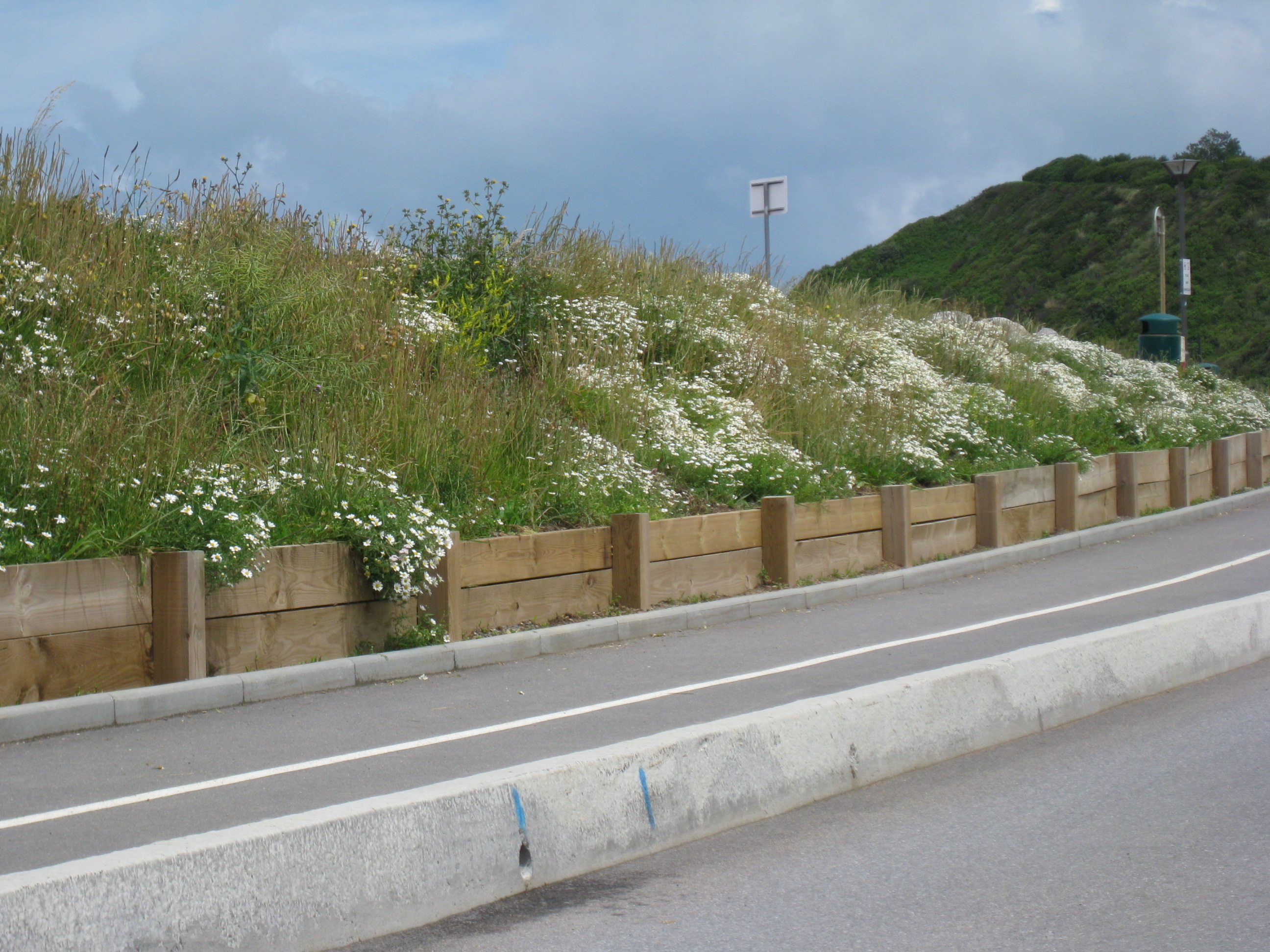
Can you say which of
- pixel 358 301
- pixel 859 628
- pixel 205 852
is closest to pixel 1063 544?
pixel 859 628

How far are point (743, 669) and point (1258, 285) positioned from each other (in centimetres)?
5750

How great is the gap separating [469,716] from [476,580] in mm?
2199

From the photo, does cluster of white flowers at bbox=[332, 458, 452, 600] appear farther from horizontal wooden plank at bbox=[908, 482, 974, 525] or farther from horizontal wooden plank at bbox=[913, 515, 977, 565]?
horizontal wooden plank at bbox=[913, 515, 977, 565]

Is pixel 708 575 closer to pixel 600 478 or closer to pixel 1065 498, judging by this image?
pixel 600 478

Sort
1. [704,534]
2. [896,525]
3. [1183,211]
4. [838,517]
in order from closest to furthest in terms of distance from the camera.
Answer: [704,534]
[838,517]
[896,525]
[1183,211]

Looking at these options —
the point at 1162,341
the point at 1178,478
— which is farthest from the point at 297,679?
the point at 1162,341

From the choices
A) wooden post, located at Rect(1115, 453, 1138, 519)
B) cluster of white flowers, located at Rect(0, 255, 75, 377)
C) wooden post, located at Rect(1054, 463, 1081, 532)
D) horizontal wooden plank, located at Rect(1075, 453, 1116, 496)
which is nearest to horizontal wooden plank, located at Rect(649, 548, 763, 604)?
cluster of white flowers, located at Rect(0, 255, 75, 377)

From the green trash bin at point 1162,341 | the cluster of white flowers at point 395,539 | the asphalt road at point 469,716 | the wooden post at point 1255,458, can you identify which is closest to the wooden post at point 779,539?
the asphalt road at point 469,716

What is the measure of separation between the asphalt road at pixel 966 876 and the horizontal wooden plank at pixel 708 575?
192 inches

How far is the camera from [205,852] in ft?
12.4

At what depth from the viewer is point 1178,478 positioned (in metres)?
19.6

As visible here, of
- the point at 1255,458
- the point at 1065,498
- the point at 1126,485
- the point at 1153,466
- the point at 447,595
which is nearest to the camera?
the point at 447,595

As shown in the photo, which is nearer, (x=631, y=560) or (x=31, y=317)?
(x=631, y=560)

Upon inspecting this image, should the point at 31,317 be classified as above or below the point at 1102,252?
below
